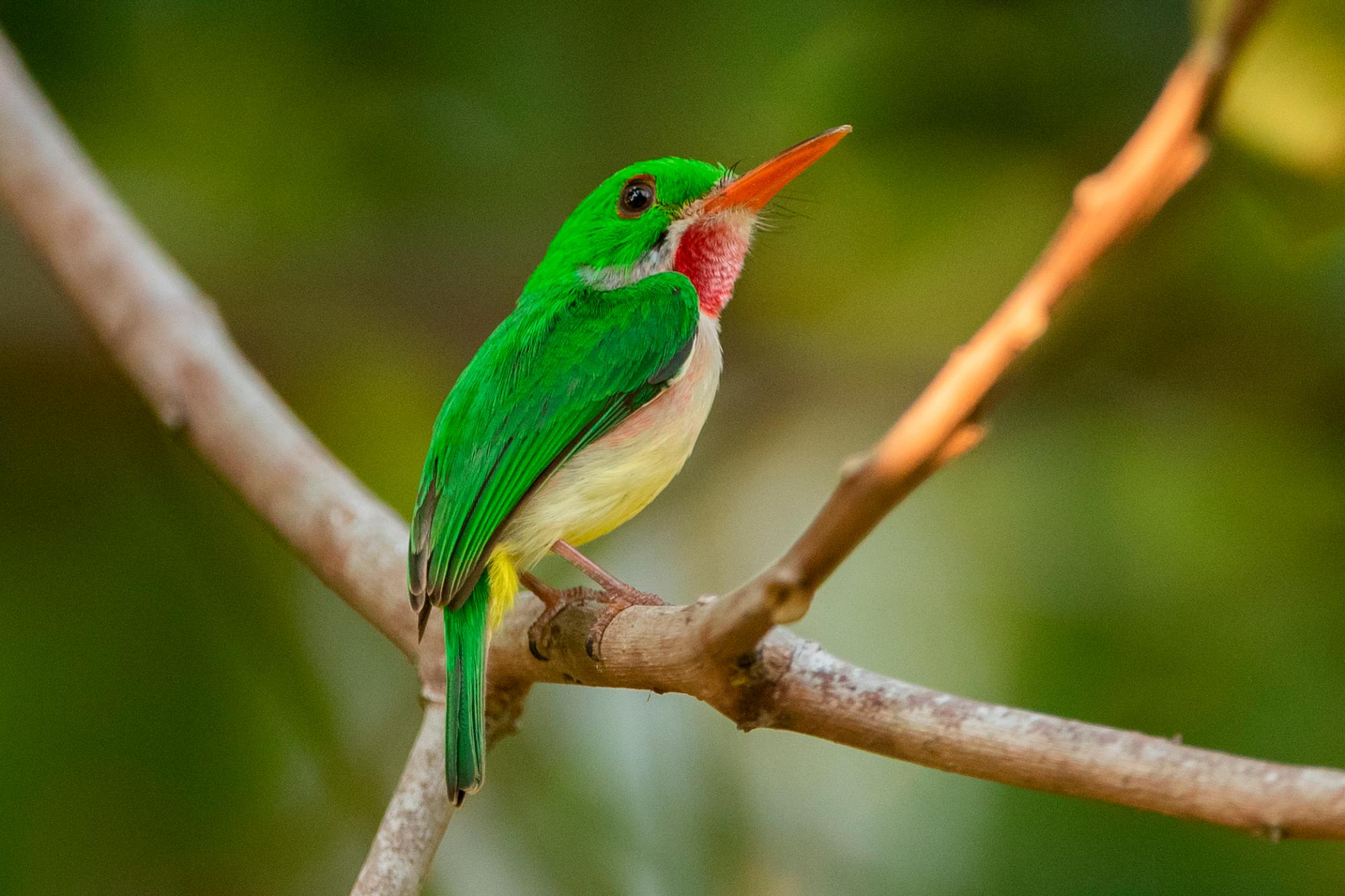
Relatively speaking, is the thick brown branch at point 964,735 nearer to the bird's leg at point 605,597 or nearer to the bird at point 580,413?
the bird's leg at point 605,597

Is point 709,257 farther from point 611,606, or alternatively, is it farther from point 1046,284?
point 1046,284

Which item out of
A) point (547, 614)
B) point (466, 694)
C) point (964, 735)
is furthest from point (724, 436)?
point (964, 735)

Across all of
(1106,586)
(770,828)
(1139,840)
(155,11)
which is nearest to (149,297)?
(155,11)

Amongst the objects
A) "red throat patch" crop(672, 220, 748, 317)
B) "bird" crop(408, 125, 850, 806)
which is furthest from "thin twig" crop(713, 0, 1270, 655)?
"red throat patch" crop(672, 220, 748, 317)

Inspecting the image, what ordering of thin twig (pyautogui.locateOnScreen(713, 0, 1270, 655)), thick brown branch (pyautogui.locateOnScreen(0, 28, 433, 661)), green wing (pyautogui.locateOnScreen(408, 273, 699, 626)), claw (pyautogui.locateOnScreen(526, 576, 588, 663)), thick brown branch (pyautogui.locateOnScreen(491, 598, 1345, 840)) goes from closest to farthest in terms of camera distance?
thin twig (pyautogui.locateOnScreen(713, 0, 1270, 655)), thick brown branch (pyautogui.locateOnScreen(491, 598, 1345, 840)), claw (pyautogui.locateOnScreen(526, 576, 588, 663)), green wing (pyautogui.locateOnScreen(408, 273, 699, 626)), thick brown branch (pyautogui.locateOnScreen(0, 28, 433, 661))

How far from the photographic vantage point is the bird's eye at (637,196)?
248 centimetres

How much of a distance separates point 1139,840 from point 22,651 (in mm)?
2558

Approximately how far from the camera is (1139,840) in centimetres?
283

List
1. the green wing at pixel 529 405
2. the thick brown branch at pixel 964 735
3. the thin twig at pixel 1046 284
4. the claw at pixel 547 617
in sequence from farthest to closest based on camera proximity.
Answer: the green wing at pixel 529 405 < the claw at pixel 547 617 < the thick brown branch at pixel 964 735 < the thin twig at pixel 1046 284

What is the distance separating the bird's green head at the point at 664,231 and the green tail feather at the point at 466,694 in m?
0.72

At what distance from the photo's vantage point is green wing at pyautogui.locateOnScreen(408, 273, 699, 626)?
2.06 m

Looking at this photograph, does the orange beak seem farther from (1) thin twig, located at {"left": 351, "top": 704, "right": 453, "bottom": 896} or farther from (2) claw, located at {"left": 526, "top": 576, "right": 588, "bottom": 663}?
(1) thin twig, located at {"left": 351, "top": 704, "right": 453, "bottom": 896}

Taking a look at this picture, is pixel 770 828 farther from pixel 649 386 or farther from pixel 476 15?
pixel 476 15

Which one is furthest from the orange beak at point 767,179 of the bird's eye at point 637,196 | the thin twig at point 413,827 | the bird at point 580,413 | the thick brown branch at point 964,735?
the thin twig at point 413,827
